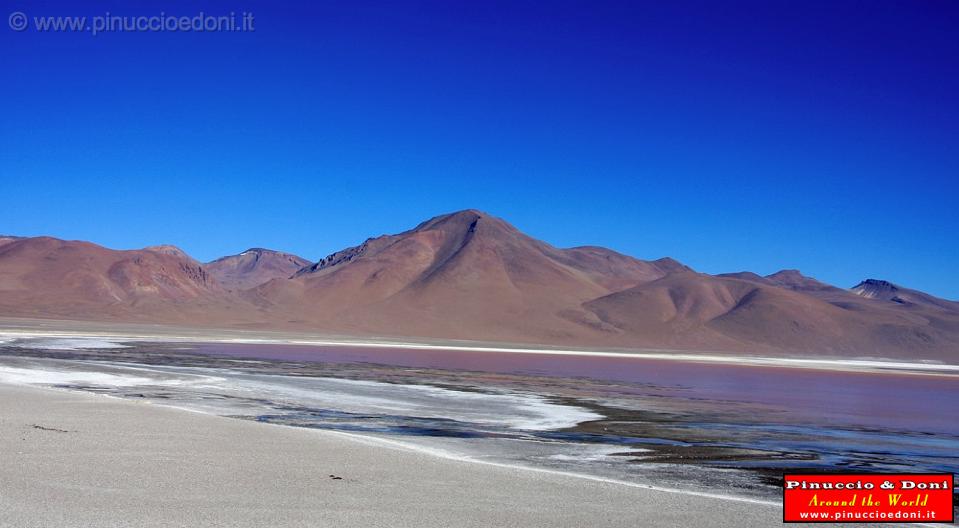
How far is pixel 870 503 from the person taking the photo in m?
9.30

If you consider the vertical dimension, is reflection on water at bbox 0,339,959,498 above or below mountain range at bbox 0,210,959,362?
below

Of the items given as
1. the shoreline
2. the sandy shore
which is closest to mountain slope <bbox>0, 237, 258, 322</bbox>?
the shoreline

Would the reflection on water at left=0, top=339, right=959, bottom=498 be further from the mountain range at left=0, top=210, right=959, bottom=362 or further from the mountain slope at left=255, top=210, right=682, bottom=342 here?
the mountain slope at left=255, top=210, right=682, bottom=342

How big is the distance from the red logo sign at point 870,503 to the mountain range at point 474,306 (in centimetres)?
10647

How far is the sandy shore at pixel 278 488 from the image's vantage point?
8.54 m

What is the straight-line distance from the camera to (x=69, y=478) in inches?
382

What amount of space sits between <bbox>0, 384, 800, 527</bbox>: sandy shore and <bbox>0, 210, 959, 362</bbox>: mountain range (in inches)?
4109

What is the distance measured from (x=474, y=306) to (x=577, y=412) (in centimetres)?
13286

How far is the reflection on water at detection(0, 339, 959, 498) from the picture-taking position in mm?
14688

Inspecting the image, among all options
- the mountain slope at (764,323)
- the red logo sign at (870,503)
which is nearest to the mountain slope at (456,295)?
the mountain slope at (764,323)

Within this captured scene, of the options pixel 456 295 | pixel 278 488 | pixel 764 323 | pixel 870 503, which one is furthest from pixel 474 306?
pixel 870 503

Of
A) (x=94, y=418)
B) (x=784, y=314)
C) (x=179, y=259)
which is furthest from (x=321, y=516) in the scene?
(x=179, y=259)

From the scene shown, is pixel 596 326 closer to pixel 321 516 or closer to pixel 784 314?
pixel 784 314

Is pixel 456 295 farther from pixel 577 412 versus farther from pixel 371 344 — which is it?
pixel 577 412
